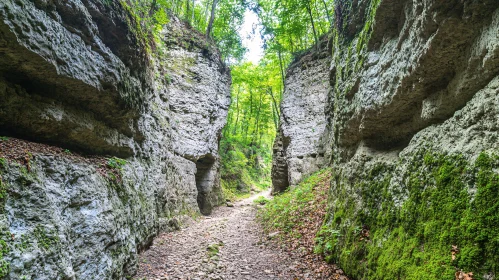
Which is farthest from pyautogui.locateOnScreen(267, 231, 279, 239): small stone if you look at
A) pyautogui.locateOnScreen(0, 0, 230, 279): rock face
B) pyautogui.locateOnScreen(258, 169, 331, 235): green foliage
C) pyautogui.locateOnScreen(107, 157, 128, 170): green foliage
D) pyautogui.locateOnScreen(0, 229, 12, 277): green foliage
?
pyautogui.locateOnScreen(0, 229, 12, 277): green foliage

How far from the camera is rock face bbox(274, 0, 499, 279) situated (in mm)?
2574

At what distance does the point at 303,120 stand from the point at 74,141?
12.8 metres

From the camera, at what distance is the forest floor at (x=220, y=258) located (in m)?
5.09

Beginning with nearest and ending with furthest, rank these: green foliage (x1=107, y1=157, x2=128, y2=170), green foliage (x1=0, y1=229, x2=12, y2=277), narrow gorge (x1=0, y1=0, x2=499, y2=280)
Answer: green foliage (x1=0, y1=229, x2=12, y2=277)
narrow gorge (x1=0, y1=0, x2=499, y2=280)
green foliage (x1=107, y1=157, x2=128, y2=170)

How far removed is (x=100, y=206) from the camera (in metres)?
4.28

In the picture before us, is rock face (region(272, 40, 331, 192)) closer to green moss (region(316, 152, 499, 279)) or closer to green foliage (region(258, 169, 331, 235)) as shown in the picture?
green foliage (region(258, 169, 331, 235))

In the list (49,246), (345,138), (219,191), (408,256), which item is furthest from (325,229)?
(219,191)

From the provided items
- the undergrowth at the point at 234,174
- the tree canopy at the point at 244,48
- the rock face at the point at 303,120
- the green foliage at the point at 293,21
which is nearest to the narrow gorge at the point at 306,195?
the rock face at the point at 303,120

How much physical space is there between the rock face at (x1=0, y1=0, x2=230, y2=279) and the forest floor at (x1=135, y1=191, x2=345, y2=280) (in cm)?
62

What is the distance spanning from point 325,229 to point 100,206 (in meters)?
4.87

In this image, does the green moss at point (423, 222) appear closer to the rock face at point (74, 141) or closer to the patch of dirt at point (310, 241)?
the patch of dirt at point (310, 241)

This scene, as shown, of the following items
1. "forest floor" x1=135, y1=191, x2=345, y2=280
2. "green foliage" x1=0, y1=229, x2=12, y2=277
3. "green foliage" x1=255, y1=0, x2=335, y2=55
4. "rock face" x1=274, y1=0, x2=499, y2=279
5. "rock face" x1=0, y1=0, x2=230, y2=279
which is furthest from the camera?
"green foliage" x1=255, y1=0, x2=335, y2=55

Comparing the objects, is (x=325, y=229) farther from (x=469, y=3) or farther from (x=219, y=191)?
(x=219, y=191)

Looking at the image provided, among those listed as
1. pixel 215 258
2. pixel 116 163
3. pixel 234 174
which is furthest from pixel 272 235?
pixel 234 174
